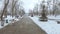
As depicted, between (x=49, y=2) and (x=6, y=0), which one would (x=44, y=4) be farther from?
(x=6, y=0)

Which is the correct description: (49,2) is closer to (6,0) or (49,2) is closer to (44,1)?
(44,1)

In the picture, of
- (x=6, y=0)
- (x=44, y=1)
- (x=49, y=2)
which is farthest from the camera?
(x=49, y=2)

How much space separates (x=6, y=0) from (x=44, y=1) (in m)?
22.0

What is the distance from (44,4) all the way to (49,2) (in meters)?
3.69

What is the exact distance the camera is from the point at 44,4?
47469 millimetres

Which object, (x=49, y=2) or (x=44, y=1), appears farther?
(x=49, y=2)

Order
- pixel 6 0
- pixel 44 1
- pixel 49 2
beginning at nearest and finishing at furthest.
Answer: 1. pixel 6 0
2. pixel 44 1
3. pixel 49 2

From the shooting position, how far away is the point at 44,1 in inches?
1863

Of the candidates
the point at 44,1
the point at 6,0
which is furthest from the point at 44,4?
the point at 6,0

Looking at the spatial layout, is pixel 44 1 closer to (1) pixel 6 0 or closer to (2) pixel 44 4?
(2) pixel 44 4

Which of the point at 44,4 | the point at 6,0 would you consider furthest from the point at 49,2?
the point at 6,0

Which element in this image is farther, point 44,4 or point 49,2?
point 49,2

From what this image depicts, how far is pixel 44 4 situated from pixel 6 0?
872 inches

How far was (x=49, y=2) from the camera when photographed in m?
50.6
